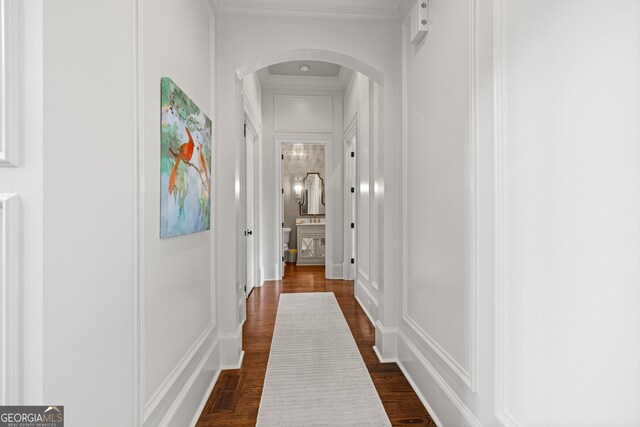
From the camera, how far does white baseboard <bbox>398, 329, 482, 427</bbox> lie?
1.58m

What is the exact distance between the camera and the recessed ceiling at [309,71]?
4.51 metres

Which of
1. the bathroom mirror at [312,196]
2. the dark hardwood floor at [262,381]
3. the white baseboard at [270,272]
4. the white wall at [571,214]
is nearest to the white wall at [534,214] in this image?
the white wall at [571,214]

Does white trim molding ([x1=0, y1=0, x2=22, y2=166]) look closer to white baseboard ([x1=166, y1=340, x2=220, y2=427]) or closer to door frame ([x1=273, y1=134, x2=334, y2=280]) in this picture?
white baseboard ([x1=166, y1=340, x2=220, y2=427])

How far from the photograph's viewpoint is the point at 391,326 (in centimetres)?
254

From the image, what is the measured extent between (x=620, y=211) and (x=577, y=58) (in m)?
0.46

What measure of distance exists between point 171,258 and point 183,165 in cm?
47

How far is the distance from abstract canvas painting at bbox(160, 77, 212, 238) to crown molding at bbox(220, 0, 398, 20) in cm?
98

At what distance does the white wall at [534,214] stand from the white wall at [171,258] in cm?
138

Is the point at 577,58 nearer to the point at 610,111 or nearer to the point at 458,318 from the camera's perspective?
the point at 610,111

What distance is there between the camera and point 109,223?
1108 mm

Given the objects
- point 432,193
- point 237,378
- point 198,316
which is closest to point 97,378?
point 198,316

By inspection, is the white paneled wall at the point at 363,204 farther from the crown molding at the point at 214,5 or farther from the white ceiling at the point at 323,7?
the crown molding at the point at 214,5

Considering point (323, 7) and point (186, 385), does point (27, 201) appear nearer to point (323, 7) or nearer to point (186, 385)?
point (186, 385)

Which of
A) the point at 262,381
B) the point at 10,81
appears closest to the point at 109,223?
the point at 10,81
